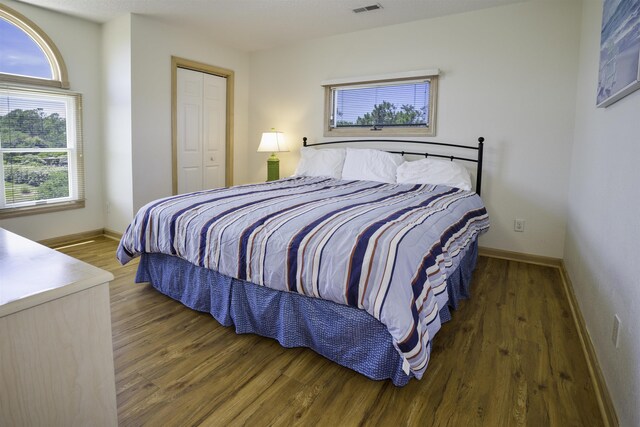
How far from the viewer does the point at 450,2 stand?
11.1ft

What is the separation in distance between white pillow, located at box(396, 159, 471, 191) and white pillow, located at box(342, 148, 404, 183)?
0.33 ft

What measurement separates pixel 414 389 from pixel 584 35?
118 inches

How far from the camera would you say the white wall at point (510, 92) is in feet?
10.7

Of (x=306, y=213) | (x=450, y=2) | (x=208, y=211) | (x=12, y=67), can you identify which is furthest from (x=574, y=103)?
(x=12, y=67)

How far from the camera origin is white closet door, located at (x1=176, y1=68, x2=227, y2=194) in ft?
14.4

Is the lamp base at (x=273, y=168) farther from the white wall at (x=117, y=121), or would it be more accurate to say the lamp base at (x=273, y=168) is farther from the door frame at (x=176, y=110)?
the white wall at (x=117, y=121)

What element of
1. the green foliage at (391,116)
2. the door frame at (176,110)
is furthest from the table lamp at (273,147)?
the green foliage at (391,116)

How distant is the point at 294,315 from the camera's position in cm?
195

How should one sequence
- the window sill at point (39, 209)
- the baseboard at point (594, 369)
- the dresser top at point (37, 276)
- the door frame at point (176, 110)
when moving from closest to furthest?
the dresser top at point (37, 276), the baseboard at point (594, 369), the window sill at point (39, 209), the door frame at point (176, 110)

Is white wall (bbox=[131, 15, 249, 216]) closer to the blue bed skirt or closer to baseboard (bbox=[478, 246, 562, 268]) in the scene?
the blue bed skirt

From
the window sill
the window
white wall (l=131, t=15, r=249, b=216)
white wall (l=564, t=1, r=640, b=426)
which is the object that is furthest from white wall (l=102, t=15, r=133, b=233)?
white wall (l=564, t=1, r=640, b=426)

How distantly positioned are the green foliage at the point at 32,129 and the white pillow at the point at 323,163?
244 cm

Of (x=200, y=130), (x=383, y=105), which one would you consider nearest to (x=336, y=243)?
(x=383, y=105)

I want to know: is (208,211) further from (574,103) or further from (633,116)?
(574,103)
